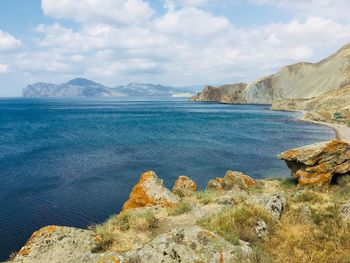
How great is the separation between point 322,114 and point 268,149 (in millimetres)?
60818

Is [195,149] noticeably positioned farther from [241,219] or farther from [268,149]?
[241,219]

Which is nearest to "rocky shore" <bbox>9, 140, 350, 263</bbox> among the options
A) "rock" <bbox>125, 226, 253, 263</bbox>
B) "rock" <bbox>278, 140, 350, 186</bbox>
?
"rock" <bbox>125, 226, 253, 263</bbox>

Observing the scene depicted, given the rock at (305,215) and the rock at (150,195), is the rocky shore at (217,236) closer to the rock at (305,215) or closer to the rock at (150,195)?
the rock at (305,215)

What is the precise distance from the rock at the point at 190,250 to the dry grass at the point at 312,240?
1511 millimetres

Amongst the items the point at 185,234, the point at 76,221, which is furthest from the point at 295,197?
the point at 76,221

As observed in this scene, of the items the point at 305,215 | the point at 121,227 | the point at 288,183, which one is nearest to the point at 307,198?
the point at 305,215

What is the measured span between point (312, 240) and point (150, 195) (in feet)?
32.8

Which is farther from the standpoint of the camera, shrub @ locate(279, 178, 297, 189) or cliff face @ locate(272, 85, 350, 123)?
cliff face @ locate(272, 85, 350, 123)

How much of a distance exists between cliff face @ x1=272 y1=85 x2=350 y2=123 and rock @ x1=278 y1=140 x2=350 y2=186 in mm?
82785

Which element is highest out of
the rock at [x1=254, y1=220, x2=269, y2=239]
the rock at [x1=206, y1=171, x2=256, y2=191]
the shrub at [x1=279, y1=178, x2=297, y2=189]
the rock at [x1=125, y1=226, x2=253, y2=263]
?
the rock at [x1=125, y1=226, x2=253, y2=263]

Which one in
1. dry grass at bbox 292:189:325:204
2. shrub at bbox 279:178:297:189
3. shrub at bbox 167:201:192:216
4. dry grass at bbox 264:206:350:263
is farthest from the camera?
shrub at bbox 279:178:297:189

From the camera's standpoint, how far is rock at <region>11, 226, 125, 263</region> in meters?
8.99

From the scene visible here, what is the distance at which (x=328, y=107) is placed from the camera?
4889 inches

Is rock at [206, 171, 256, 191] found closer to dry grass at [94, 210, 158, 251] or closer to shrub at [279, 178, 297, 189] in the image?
shrub at [279, 178, 297, 189]
